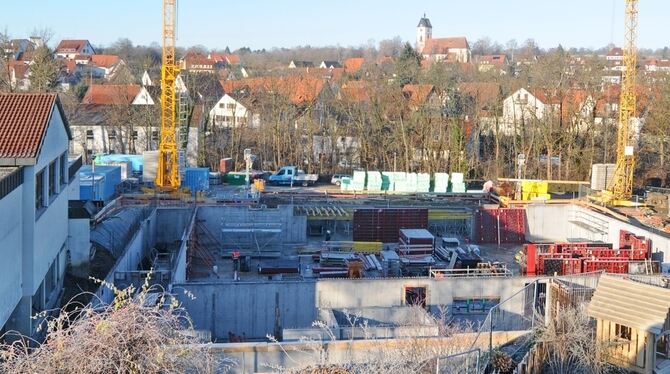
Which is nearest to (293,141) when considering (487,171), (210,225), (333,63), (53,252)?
(487,171)

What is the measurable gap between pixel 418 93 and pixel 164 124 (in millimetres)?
16390

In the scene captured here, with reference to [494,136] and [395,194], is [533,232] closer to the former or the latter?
[395,194]

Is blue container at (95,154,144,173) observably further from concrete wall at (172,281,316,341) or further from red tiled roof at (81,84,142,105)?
concrete wall at (172,281,316,341)

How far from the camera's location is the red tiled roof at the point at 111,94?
45.5 metres

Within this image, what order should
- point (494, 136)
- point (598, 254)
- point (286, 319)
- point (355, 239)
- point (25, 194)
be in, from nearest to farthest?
point (25, 194), point (286, 319), point (598, 254), point (355, 239), point (494, 136)

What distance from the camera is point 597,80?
4231 cm

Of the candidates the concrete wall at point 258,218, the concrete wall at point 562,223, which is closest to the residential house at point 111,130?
the concrete wall at point 258,218

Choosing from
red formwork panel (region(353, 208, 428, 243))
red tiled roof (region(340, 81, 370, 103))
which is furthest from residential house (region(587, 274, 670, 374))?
red tiled roof (region(340, 81, 370, 103))

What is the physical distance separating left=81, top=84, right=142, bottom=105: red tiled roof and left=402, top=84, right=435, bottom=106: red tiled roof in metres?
16.1

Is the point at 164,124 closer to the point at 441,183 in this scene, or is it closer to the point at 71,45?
the point at 441,183

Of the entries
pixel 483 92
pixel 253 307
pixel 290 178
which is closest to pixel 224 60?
pixel 483 92

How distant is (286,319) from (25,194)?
724 centimetres

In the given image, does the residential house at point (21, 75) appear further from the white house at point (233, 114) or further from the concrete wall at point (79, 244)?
the concrete wall at point (79, 244)

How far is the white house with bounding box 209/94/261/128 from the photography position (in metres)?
44.8
